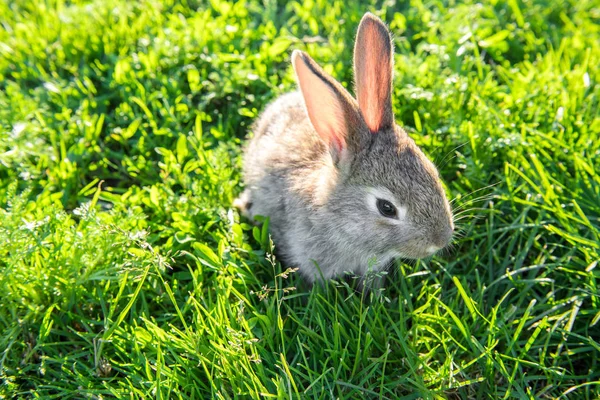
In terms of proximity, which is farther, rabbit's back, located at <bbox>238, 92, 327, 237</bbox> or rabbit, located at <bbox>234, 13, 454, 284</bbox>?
rabbit's back, located at <bbox>238, 92, 327, 237</bbox>

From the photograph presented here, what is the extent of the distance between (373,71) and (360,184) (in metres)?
0.65

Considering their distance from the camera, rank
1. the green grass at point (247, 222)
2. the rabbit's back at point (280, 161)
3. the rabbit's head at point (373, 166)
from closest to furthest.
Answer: the green grass at point (247, 222) → the rabbit's head at point (373, 166) → the rabbit's back at point (280, 161)

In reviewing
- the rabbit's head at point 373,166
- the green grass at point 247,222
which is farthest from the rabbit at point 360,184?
the green grass at point 247,222

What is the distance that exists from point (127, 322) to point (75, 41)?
289 centimetres

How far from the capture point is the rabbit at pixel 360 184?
3254mm

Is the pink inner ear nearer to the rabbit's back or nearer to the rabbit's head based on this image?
the rabbit's head

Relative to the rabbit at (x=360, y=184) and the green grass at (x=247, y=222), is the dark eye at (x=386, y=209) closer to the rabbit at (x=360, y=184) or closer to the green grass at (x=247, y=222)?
the rabbit at (x=360, y=184)

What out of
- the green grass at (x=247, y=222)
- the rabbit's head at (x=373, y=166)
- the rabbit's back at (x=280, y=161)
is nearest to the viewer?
the green grass at (x=247, y=222)

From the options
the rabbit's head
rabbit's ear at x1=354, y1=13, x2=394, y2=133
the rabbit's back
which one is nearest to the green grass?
the rabbit's back

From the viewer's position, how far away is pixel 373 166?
3393 mm

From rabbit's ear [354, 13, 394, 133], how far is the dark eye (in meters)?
0.45

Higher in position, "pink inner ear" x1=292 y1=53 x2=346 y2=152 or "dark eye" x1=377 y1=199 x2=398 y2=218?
"pink inner ear" x1=292 y1=53 x2=346 y2=152

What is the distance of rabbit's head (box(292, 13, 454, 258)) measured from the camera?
10.6ft

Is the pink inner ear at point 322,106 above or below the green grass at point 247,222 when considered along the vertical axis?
above
